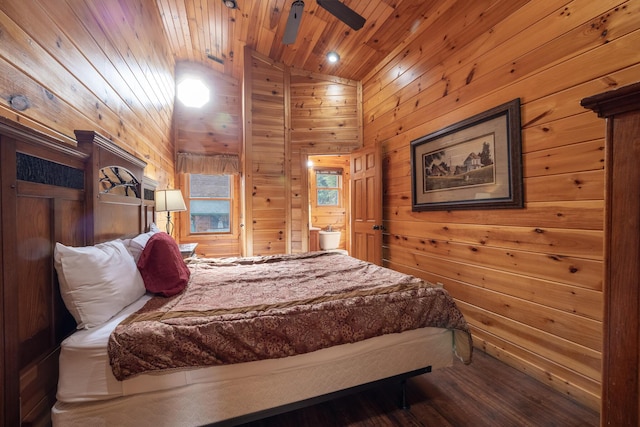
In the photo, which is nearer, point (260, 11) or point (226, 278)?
point (226, 278)

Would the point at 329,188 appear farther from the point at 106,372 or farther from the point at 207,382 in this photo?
the point at 106,372

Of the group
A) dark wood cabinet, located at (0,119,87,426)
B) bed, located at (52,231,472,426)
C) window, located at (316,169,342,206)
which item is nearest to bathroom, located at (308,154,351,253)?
window, located at (316,169,342,206)

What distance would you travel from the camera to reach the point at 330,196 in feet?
21.8

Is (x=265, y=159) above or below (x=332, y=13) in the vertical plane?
below

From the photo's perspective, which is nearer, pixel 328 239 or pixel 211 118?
pixel 211 118

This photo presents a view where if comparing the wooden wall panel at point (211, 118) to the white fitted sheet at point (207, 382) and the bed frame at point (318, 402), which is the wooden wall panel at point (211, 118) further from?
the bed frame at point (318, 402)

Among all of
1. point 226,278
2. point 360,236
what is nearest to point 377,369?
point 226,278

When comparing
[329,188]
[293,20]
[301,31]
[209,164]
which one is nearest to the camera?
[293,20]

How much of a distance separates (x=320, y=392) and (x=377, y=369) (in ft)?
1.13

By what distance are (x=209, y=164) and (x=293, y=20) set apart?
2.95 metres

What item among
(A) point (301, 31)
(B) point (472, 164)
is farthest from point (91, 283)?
(A) point (301, 31)

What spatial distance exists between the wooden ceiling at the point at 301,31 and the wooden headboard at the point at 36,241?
8.80 feet

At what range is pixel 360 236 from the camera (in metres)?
3.81

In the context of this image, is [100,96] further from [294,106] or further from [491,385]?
[491,385]
